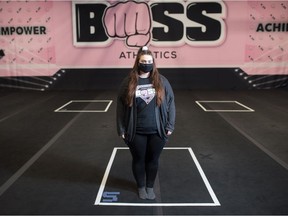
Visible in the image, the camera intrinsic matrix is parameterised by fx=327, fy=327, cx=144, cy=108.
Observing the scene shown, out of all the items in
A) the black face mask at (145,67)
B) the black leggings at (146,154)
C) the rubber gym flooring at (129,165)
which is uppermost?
the black face mask at (145,67)

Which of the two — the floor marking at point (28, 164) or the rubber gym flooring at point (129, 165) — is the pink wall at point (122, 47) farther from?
the floor marking at point (28, 164)

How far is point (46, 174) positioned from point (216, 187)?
185 centimetres

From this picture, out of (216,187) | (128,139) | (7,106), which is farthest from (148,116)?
(7,106)

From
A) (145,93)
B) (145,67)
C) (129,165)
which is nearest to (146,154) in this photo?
(145,93)

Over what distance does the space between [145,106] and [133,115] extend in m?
0.13

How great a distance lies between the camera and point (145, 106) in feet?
9.00

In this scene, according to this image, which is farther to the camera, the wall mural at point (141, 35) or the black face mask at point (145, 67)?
the wall mural at point (141, 35)

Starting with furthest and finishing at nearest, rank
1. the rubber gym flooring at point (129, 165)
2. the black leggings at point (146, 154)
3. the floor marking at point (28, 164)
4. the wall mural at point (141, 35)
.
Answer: the wall mural at point (141, 35) → the floor marking at point (28, 164) → the rubber gym flooring at point (129, 165) → the black leggings at point (146, 154)

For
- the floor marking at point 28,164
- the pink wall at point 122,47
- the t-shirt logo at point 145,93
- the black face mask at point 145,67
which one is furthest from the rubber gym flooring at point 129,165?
the pink wall at point 122,47

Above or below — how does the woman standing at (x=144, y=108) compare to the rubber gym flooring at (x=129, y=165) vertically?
above

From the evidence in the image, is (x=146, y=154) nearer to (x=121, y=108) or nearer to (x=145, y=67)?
(x=121, y=108)

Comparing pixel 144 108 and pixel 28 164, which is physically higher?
pixel 144 108

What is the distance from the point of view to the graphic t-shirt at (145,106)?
2.73 metres

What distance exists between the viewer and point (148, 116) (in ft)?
9.05
